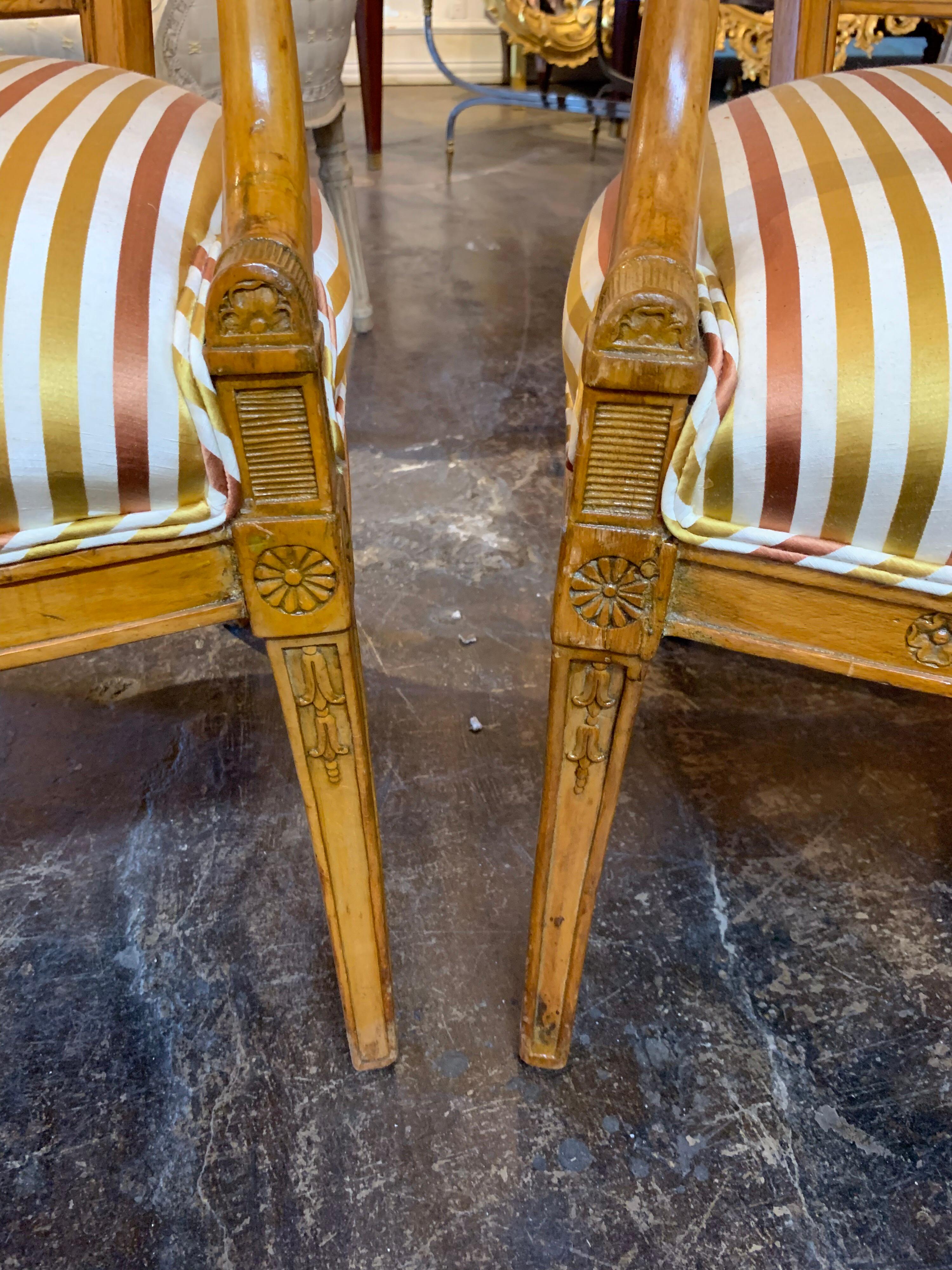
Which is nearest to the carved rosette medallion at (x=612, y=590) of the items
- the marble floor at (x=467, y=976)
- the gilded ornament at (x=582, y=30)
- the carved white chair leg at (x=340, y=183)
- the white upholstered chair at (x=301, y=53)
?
the marble floor at (x=467, y=976)

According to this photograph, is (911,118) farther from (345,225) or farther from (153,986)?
(345,225)

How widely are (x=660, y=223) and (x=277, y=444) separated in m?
0.20

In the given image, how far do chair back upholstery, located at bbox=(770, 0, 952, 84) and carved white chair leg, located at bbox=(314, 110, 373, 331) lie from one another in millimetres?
804

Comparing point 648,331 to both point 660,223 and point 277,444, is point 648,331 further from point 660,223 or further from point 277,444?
point 277,444

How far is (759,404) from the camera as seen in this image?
429 mm

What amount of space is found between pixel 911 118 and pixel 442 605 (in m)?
0.73

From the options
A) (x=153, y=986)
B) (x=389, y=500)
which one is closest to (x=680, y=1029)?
(x=153, y=986)

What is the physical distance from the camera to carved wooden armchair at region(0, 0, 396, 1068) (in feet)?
1.38

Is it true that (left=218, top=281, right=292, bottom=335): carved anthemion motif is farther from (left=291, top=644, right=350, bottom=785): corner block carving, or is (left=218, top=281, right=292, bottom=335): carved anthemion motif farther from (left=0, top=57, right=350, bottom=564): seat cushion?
(left=291, top=644, right=350, bottom=785): corner block carving

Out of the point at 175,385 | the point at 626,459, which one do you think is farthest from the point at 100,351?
the point at 626,459

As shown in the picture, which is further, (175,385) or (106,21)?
(106,21)

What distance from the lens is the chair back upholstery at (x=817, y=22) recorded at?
2.52ft

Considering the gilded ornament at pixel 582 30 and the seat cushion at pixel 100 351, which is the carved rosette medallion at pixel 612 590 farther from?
the gilded ornament at pixel 582 30

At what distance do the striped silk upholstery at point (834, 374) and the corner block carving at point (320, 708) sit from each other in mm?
197
